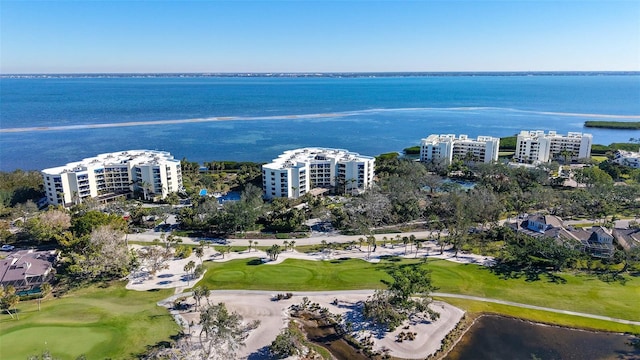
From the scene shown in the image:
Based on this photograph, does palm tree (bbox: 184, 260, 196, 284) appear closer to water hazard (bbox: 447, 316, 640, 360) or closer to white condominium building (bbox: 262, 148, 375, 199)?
water hazard (bbox: 447, 316, 640, 360)

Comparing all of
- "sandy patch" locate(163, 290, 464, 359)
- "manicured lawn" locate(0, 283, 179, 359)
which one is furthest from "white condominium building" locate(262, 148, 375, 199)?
"manicured lawn" locate(0, 283, 179, 359)

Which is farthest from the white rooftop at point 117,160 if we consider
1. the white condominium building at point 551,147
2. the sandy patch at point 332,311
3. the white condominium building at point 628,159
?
the white condominium building at point 628,159

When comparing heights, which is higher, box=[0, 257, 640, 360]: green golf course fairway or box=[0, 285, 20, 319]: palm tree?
box=[0, 285, 20, 319]: palm tree

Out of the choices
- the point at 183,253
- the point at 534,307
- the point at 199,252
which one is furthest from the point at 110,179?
the point at 534,307

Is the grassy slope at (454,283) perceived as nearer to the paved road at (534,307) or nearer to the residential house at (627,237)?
the paved road at (534,307)

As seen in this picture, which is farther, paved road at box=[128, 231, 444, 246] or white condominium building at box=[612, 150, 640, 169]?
white condominium building at box=[612, 150, 640, 169]

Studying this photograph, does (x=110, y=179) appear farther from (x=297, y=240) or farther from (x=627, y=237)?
(x=627, y=237)

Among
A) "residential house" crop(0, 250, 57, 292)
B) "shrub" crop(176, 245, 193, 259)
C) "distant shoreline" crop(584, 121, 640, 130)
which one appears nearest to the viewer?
"residential house" crop(0, 250, 57, 292)
